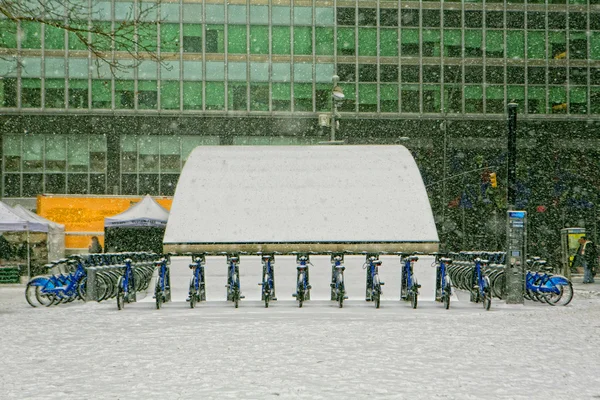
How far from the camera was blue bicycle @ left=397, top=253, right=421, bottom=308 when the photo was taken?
62.3 feet

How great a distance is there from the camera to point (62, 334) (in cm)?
1397

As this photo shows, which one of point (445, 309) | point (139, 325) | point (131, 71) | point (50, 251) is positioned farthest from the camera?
point (131, 71)

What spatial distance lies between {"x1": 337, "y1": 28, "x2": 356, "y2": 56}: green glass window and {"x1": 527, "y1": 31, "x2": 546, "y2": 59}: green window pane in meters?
10.0

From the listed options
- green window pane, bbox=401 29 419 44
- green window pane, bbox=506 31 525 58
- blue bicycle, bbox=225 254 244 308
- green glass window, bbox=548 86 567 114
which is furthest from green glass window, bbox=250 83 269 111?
blue bicycle, bbox=225 254 244 308

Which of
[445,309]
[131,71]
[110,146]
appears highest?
[131,71]

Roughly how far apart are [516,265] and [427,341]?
744 cm

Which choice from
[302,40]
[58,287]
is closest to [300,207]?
[58,287]

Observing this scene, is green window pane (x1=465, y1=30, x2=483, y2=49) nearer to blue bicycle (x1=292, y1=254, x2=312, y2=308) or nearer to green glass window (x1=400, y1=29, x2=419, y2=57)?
green glass window (x1=400, y1=29, x2=419, y2=57)

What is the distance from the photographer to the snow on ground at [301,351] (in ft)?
28.9

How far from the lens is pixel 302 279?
19.5 metres

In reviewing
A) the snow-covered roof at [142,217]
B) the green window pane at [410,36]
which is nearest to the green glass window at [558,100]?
the green window pane at [410,36]

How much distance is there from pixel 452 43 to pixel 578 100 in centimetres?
795

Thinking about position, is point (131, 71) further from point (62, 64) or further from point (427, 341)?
point (427, 341)

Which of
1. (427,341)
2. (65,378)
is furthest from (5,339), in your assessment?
(427,341)
